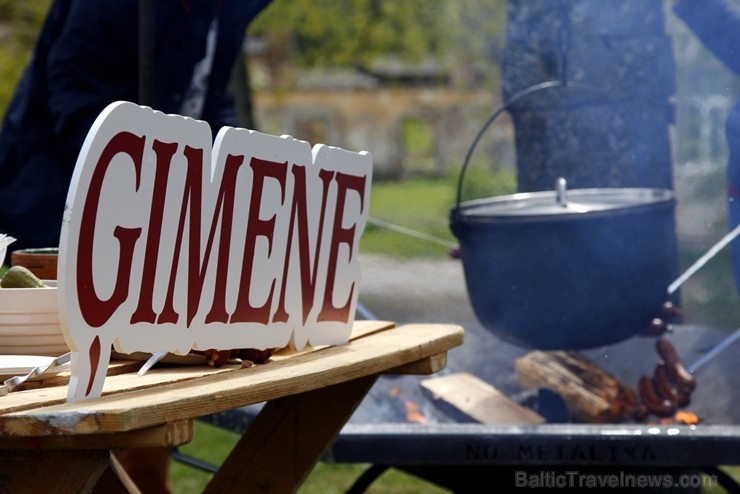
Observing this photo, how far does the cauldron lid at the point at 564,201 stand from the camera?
11.2ft

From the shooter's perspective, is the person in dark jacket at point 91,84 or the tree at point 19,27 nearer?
the person in dark jacket at point 91,84

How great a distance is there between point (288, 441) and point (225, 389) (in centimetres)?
63

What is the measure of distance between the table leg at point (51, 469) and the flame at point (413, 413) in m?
2.13

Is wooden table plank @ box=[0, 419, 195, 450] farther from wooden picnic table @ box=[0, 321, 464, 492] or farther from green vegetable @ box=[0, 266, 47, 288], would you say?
green vegetable @ box=[0, 266, 47, 288]

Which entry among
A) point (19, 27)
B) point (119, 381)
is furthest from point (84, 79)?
point (19, 27)

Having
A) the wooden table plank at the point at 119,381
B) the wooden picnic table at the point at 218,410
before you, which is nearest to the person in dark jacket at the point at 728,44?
the wooden picnic table at the point at 218,410

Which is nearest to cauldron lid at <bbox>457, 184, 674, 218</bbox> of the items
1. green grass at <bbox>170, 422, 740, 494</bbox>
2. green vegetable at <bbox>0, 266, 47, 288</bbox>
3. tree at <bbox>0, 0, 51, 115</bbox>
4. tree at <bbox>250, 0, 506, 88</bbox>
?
green grass at <bbox>170, 422, 740, 494</bbox>

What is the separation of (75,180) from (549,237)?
207cm

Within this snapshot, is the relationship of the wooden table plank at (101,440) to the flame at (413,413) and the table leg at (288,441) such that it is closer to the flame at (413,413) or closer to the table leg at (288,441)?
the table leg at (288,441)

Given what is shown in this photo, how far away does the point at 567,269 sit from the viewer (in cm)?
328

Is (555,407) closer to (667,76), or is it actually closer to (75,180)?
(667,76)

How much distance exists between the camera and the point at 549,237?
10.5 ft

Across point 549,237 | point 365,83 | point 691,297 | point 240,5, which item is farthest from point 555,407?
point 365,83

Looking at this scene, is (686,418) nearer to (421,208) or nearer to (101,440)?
(101,440)
